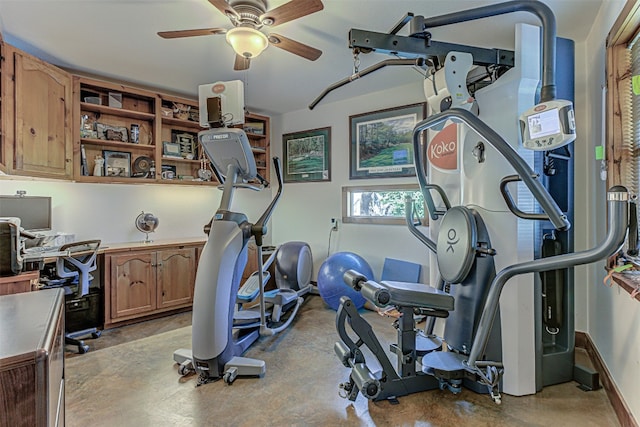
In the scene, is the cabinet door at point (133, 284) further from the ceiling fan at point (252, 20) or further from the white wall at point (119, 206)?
the ceiling fan at point (252, 20)

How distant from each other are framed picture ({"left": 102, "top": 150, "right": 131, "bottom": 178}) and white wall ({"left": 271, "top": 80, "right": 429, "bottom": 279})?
2183mm

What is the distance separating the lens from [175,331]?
11.2 feet

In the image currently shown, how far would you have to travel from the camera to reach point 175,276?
3.95 meters

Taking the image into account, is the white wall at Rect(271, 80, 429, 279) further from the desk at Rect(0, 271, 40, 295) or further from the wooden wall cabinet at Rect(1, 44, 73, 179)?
the desk at Rect(0, 271, 40, 295)

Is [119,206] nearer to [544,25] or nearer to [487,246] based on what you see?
[487,246]

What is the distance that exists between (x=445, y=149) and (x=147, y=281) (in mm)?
3367

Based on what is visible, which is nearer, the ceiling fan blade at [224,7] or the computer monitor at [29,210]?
the ceiling fan blade at [224,7]

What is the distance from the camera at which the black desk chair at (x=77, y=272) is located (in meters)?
2.92

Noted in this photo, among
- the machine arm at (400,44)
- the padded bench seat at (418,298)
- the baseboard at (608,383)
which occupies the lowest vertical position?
the baseboard at (608,383)

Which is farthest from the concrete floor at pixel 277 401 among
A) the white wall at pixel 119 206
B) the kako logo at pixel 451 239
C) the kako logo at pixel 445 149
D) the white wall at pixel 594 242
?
the kako logo at pixel 445 149

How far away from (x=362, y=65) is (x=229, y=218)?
213 cm

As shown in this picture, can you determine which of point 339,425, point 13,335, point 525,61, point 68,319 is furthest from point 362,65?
point 68,319

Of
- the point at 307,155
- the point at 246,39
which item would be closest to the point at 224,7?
the point at 246,39

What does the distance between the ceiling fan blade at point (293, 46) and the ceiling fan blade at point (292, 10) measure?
134 mm
